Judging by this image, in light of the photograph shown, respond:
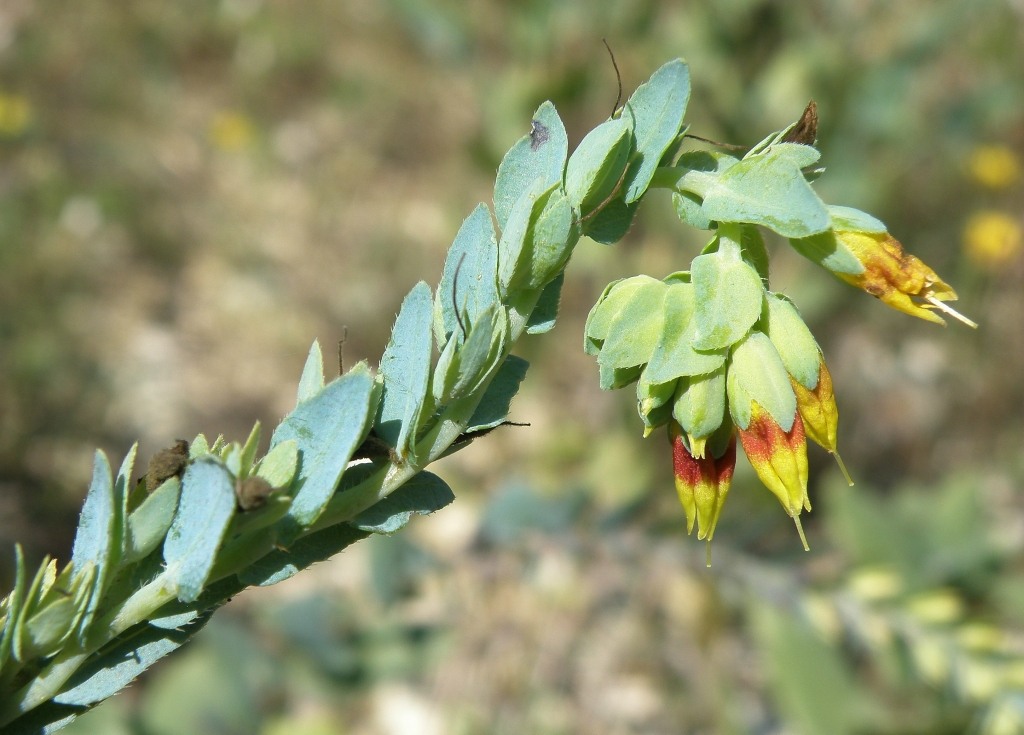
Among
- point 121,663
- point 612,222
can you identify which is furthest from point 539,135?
point 121,663

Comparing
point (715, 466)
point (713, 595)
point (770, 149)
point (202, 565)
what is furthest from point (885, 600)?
point (202, 565)

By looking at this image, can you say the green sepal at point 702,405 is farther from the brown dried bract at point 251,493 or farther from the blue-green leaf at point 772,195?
the brown dried bract at point 251,493

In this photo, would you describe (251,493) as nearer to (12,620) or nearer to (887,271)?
(12,620)

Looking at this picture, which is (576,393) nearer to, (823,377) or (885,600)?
(885,600)

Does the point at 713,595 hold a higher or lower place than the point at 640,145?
lower

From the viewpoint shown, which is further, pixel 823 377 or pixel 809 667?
pixel 809 667

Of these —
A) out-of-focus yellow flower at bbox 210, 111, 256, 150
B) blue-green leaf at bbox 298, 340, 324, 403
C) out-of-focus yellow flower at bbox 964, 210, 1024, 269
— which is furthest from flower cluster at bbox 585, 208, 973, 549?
out-of-focus yellow flower at bbox 210, 111, 256, 150

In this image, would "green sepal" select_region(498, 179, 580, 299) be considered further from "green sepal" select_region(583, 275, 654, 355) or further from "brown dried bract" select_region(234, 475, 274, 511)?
"brown dried bract" select_region(234, 475, 274, 511)

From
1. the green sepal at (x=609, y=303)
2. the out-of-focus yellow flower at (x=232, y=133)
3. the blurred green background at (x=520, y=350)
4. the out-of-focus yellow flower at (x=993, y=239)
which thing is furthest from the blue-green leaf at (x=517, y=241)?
the out-of-focus yellow flower at (x=232, y=133)
